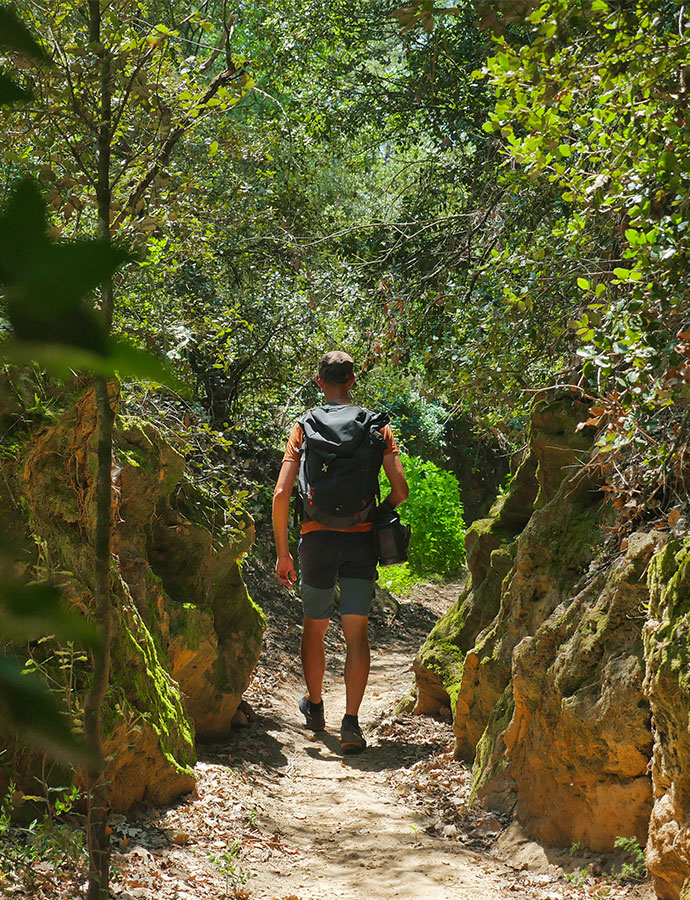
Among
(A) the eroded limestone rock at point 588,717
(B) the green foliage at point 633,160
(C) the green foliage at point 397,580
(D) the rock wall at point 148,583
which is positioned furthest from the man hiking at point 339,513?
(C) the green foliage at point 397,580

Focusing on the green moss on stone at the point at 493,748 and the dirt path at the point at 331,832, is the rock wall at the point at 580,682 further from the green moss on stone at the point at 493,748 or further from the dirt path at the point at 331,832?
the dirt path at the point at 331,832

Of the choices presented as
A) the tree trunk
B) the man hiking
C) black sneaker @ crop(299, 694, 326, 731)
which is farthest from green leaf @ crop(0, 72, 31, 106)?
black sneaker @ crop(299, 694, 326, 731)

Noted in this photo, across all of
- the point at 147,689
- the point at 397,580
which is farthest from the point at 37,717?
the point at 397,580

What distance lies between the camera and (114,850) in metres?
3.36

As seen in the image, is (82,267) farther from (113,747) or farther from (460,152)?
(460,152)

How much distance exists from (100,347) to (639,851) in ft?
11.5

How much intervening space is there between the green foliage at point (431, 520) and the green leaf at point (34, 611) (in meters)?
15.6

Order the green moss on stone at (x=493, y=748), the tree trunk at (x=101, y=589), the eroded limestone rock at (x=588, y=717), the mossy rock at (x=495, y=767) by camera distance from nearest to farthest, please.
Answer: the tree trunk at (x=101, y=589) < the eroded limestone rock at (x=588, y=717) < the mossy rock at (x=495, y=767) < the green moss on stone at (x=493, y=748)

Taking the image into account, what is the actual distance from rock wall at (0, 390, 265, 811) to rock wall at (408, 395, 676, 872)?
1612mm

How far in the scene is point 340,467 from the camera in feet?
18.2

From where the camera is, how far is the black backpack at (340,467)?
5523mm

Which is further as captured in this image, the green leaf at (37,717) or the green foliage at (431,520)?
the green foliage at (431,520)

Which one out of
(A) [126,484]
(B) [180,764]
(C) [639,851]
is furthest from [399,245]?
(C) [639,851]

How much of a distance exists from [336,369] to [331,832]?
3.02 m
